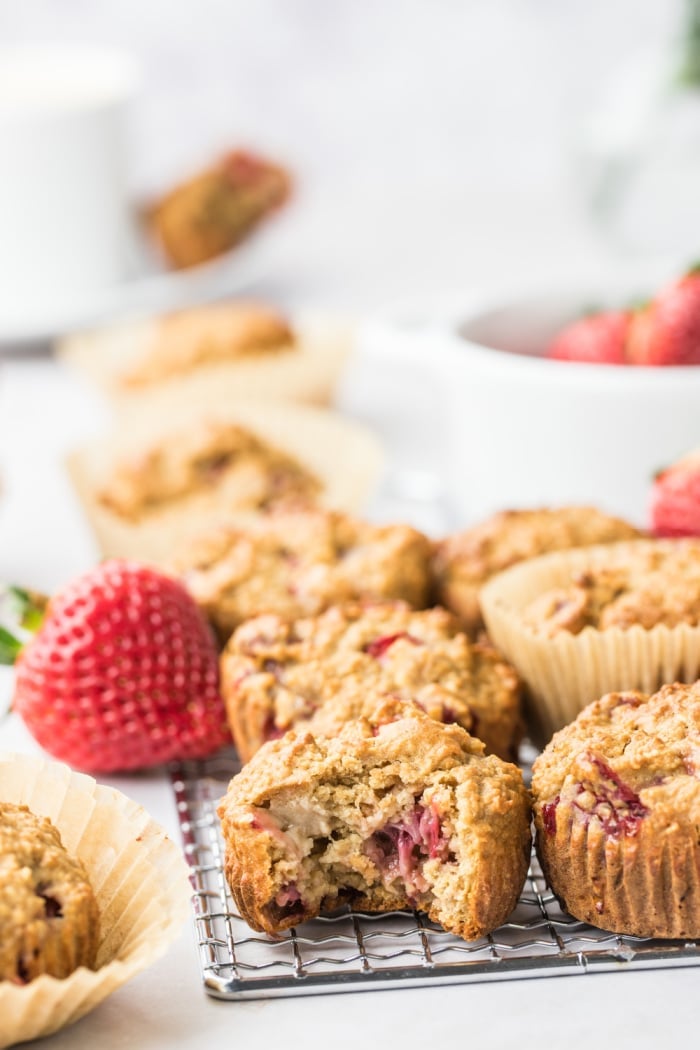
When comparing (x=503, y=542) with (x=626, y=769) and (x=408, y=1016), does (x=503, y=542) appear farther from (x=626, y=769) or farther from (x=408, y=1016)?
(x=408, y=1016)

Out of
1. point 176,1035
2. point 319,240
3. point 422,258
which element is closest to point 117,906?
point 176,1035

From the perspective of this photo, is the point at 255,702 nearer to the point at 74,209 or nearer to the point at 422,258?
the point at 74,209

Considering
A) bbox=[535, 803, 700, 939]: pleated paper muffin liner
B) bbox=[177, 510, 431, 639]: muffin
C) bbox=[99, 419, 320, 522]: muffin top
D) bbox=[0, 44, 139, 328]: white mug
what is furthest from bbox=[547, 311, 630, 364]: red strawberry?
bbox=[0, 44, 139, 328]: white mug

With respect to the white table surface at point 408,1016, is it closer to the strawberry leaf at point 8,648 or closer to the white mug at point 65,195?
the strawberry leaf at point 8,648

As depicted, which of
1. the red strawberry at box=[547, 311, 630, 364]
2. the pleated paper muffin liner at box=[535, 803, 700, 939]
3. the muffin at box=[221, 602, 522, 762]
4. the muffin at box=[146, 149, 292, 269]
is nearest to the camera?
the pleated paper muffin liner at box=[535, 803, 700, 939]

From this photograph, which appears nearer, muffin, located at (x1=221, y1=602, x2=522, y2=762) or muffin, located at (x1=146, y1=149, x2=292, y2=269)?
muffin, located at (x1=221, y1=602, x2=522, y2=762)

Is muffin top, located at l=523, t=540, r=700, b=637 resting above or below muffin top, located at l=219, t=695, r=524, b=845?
below

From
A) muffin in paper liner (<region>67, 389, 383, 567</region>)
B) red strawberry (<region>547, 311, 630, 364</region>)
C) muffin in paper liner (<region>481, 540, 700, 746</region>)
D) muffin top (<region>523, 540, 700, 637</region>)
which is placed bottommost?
muffin in paper liner (<region>67, 389, 383, 567</region>)

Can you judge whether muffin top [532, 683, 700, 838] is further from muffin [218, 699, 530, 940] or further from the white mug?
the white mug
